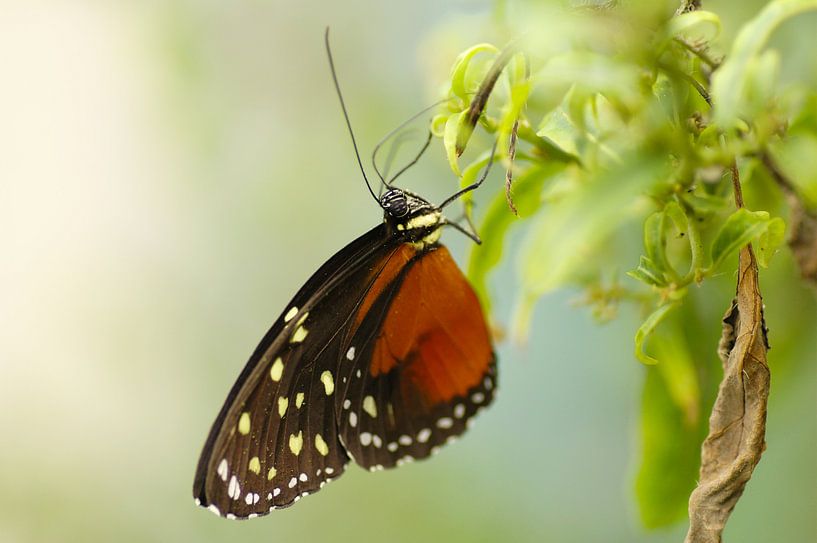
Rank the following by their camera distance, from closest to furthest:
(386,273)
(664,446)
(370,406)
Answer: (664,446) → (386,273) → (370,406)

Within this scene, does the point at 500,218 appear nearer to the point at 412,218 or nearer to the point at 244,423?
the point at 412,218

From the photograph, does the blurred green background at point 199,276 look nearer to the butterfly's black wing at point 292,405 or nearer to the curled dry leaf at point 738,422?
the butterfly's black wing at point 292,405

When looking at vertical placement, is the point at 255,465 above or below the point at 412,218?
below

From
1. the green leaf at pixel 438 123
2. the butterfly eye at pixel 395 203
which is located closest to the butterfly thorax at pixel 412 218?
the butterfly eye at pixel 395 203

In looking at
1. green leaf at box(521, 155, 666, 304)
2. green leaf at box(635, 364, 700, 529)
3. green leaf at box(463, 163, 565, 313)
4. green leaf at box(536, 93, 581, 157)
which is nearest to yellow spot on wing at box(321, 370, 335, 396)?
green leaf at box(463, 163, 565, 313)

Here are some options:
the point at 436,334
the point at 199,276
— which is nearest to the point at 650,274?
A: the point at 436,334

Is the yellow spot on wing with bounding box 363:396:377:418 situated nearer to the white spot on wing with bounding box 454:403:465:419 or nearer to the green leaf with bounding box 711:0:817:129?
the white spot on wing with bounding box 454:403:465:419
